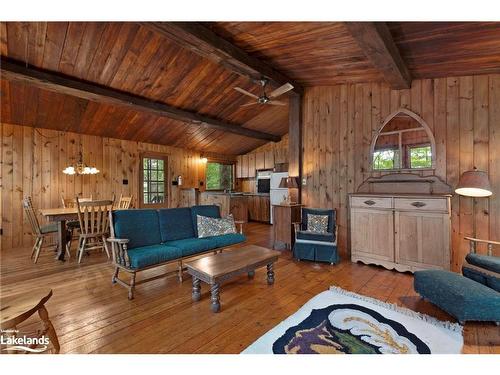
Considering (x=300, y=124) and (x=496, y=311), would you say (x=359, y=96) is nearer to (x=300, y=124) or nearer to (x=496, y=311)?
(x=300, y=124)

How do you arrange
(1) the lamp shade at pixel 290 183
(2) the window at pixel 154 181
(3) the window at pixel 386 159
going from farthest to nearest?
(2) the window at pixel 154 181 < (1) the lamp shade at pixel 290 183 < (3) the window at pixel 386 159

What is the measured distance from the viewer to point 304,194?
4602 mm

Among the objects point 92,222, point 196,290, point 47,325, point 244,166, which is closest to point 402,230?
point 196,290

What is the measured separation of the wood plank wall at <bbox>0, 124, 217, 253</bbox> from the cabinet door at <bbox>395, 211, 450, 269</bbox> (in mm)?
6059

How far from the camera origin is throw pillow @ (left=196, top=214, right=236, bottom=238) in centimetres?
333

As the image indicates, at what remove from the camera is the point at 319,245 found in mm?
3566

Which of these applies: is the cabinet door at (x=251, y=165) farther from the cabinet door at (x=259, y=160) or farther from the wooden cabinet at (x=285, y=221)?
the wooden cabinet at (x=285, y=221)

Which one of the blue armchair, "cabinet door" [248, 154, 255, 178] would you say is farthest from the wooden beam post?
"cabinet door" [248, 154, 255, 178]

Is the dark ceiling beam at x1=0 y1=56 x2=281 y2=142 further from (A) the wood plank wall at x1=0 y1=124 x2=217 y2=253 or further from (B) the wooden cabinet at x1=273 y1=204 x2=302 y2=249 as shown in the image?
(B) the wooden cabinet at x1=273 y1=204 x2=302 y2=249

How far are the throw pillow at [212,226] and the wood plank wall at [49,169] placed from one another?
3.71m

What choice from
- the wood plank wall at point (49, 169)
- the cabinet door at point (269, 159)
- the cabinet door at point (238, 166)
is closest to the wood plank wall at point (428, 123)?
the cabinet door at point (269, 159)

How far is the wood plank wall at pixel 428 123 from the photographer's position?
10.00ft
